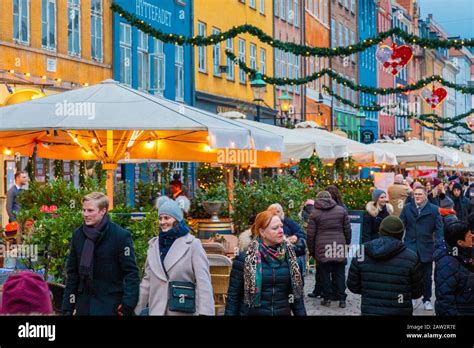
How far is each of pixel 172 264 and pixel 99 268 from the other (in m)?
0.50

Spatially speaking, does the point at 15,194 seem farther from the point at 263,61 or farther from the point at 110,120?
the point at 263,61

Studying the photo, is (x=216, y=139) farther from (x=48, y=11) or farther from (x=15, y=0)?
(x=48, y=11)

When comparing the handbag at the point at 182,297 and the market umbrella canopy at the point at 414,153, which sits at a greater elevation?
the market umbrella canopy at the point at 414,153

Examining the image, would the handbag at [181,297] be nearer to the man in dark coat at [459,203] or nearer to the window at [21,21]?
the man in dark coat at [459,203]

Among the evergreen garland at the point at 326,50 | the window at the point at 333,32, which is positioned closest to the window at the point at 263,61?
the window at the point at 333,32

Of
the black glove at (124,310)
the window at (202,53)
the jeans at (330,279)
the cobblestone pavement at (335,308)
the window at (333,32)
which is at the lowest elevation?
the cobblestone pavement at (335,308)

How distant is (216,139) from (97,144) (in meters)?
1.85

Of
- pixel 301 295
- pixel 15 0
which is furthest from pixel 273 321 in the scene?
pixel 15 0

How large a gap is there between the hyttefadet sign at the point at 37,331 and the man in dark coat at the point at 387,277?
373 centimetres

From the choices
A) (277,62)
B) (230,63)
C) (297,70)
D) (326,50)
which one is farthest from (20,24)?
(297,70)

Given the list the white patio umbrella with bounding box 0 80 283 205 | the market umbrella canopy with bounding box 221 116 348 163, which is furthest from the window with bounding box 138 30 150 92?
the white patio umbrella with bounding box 0 80 283 205

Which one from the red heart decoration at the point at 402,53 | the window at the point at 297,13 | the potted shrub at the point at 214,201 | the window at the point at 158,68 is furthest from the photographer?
the window at the point at 297,13

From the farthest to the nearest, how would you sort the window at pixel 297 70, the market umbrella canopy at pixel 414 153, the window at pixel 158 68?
the window at pixel 297 70
the window at pixel 158 68
the market umbrella canopy at pixel 414 153

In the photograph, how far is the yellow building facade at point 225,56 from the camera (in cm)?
3534
